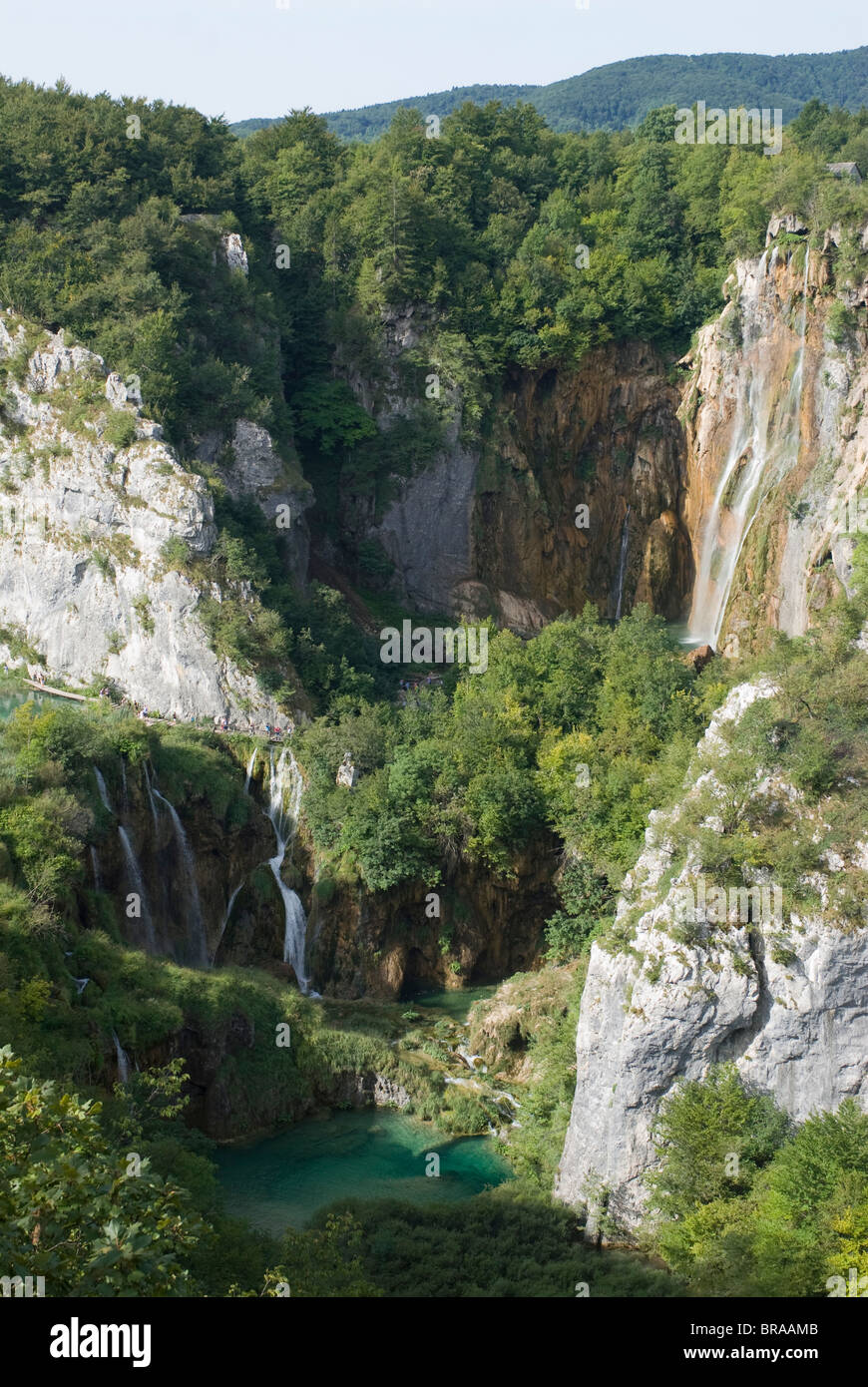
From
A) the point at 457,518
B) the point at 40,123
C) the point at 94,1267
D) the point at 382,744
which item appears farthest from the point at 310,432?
the point at 94,1267

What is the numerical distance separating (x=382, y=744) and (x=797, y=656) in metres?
14.1

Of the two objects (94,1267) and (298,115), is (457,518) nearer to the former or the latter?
(298,115)

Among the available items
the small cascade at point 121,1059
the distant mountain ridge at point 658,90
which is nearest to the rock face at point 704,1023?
the small cascade at point 121,1059

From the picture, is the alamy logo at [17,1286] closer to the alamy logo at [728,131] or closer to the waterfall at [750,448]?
the waterfall at [750,448]

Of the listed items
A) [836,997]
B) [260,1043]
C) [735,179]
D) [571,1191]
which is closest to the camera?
[836,997]

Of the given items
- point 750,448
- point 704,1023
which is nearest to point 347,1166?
point 704,1023

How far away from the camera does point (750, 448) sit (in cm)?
4706

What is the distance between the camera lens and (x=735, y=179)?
5647 cm

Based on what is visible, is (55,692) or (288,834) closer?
(288,834)

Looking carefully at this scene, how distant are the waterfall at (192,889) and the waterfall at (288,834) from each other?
7.84ft

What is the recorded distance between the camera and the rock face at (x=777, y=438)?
138 ft

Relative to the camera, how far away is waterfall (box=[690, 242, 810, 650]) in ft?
148

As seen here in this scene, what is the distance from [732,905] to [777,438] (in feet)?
84.0
